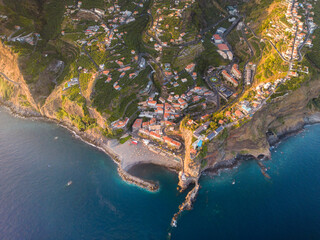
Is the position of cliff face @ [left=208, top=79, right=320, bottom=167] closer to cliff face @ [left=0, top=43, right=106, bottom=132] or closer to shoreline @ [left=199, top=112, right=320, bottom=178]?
shoreline @ [left=199, top=112, right=320, bottom=178]

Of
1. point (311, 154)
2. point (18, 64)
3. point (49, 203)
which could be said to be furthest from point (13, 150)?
point (311, 154)

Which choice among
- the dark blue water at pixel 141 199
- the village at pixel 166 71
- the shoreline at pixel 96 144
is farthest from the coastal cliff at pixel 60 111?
the village at pixel 166 71

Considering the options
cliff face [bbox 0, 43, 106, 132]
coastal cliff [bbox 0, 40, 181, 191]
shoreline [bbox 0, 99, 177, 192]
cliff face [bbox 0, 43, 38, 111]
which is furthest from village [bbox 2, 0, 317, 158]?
shoreline [bbox 0, 99, 177, 192]

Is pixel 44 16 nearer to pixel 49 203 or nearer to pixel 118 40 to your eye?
pixel 118 40

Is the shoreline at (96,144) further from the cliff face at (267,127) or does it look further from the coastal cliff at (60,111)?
the cliff face at (267,127)

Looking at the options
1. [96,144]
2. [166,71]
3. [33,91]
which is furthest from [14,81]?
[166,71]

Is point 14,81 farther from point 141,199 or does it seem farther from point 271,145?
point 271,145
